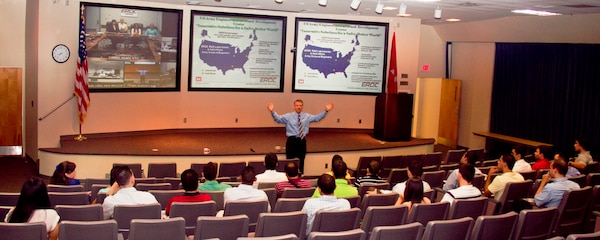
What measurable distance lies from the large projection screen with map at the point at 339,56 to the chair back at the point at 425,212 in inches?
410

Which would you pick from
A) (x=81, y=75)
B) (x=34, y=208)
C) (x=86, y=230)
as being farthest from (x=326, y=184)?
(x=81, y=75)

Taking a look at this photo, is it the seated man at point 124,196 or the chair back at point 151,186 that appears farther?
the chair back at point 151,186

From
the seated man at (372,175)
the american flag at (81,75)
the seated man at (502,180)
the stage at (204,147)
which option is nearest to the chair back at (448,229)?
the seated man at (502,180)

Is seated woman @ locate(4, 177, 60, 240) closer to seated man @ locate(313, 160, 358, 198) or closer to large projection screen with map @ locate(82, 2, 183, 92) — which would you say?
seated man @ locate(313, 160, 358, 198)

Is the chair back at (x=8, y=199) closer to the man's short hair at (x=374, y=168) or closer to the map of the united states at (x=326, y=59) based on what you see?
the man's short hair at (x=374, y=168)

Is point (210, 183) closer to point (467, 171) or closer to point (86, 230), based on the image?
point (86, 230)

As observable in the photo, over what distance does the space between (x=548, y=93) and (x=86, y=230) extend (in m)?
12.8

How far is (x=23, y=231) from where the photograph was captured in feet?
17.1

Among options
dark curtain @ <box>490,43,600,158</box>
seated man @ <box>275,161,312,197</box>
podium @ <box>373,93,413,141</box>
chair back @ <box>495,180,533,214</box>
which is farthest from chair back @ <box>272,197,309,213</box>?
dark curtain @ <box>490,43,600,158</box>

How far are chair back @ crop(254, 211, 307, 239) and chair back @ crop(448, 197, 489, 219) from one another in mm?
1699

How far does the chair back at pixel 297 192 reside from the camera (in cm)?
779

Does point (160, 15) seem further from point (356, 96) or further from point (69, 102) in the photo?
point (356, 96)

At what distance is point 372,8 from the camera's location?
569 inches

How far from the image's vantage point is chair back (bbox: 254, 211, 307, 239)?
598 cm
